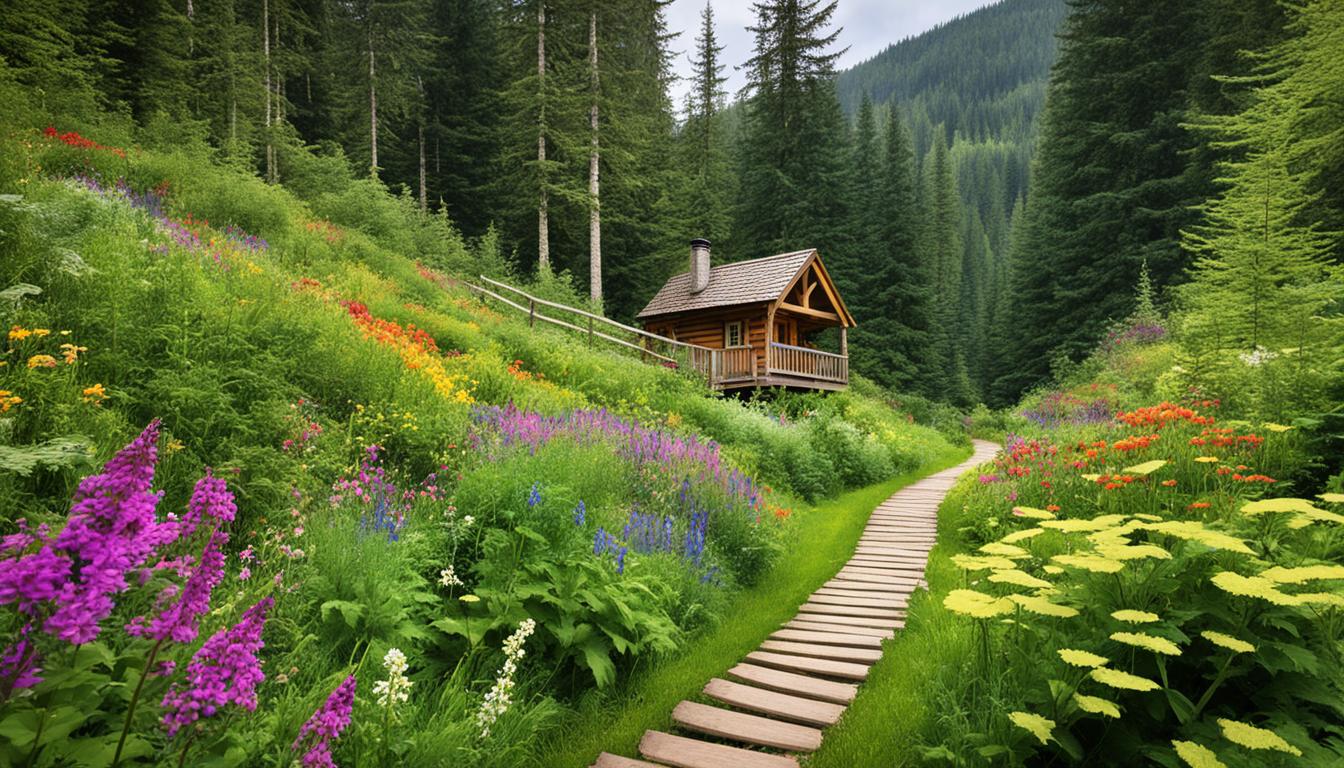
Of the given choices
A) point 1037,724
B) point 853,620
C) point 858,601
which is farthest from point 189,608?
point 858,601

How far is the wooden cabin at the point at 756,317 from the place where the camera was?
19312 millimetres

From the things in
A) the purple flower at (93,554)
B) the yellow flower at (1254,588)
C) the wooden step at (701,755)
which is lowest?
the wooden step at (701,755)

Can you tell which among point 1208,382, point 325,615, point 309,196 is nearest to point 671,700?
point 325,615

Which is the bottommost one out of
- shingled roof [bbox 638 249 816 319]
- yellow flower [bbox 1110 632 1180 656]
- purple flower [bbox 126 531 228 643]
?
yellow flower [bbox 1110 632 1180 656]

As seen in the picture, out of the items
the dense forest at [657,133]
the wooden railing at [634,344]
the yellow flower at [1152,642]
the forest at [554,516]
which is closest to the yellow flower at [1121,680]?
the forest at [554,516]

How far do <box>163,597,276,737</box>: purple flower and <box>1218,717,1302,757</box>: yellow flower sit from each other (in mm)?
3553

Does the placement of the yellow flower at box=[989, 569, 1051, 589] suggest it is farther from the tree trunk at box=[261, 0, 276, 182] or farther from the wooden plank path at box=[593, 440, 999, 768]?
the tree trunk at box=[261, 0, 276, 182]

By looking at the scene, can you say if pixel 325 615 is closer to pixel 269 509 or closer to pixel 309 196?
pixel 269 509

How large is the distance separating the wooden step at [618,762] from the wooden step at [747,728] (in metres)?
0.46

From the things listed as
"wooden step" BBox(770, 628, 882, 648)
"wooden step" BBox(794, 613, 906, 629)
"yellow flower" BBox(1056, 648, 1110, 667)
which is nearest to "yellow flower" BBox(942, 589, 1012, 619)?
"yellow flower" BBox(1056, 648, 1110, 667)

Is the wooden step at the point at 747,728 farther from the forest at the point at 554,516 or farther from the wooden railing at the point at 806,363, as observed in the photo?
the wooden railing at the point at 806,363

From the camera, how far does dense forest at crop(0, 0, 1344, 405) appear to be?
2197 cm

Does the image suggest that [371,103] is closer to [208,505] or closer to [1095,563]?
[208,505]

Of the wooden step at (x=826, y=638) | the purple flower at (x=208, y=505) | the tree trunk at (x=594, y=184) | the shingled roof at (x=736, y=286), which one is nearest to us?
the purple flower at (x=208, y=505)
